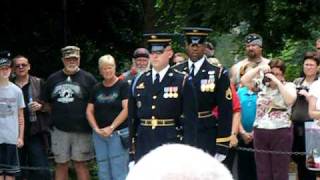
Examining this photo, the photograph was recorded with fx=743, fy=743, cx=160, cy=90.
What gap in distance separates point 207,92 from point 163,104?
0.63m

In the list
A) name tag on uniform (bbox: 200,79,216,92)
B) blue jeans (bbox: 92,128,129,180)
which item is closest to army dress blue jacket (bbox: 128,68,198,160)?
name tag on uniform (bbox: 200,79,216,92)

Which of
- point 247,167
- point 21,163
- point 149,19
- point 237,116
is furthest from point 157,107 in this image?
point 149,19

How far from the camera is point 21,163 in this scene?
357 inches

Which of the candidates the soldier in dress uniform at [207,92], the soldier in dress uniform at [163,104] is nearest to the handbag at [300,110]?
the soldier in dress uniform at [207,92]

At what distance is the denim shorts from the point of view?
862 centimetres

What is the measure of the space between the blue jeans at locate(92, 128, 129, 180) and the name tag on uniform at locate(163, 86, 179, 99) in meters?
2.07

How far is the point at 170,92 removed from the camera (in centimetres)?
680

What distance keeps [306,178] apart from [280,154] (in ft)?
2.25

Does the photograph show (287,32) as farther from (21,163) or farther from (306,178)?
(21,163)

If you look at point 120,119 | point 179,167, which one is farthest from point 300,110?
point 179,167

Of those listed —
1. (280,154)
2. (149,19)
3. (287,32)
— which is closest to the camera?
(280,154)

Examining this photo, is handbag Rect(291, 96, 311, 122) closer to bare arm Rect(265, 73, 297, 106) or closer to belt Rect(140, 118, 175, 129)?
bare arm Rect(265, 73, 297, 106)

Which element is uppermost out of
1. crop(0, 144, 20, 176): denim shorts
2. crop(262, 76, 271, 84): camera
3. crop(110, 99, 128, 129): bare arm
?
crop(262, 76, 271, 84): camera

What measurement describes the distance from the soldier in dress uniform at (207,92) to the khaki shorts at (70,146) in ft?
7.10
